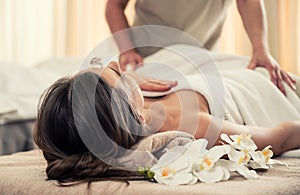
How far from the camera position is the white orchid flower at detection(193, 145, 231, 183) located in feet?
4.11

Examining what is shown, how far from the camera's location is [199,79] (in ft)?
5.97

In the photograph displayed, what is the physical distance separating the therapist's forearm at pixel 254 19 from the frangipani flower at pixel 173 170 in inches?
38.6

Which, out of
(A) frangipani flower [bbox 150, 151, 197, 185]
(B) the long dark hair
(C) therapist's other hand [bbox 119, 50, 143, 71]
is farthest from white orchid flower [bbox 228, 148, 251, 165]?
(C) therapist's other hand [bbox 119, 50, 143, 71]

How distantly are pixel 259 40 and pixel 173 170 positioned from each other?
1.06 m

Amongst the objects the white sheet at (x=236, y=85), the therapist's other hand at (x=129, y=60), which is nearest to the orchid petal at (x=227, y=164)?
the white sheet at (x=236, y=85)

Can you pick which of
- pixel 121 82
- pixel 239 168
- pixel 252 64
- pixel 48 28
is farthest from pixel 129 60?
pixel 48 28

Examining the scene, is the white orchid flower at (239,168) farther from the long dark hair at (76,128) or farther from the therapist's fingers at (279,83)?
the therapist's fingers at (279,83)

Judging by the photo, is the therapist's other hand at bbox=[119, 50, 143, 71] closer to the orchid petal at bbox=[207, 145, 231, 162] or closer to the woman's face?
the woman's face

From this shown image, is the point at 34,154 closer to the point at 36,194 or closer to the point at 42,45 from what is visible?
the point at 36,194

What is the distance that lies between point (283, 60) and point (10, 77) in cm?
179

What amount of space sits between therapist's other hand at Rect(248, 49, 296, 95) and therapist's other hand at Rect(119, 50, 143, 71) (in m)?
0.40

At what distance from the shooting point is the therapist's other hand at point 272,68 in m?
2.05

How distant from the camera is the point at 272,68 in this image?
6.82 feet

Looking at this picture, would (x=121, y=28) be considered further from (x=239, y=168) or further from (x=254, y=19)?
(x=239, y=168)
